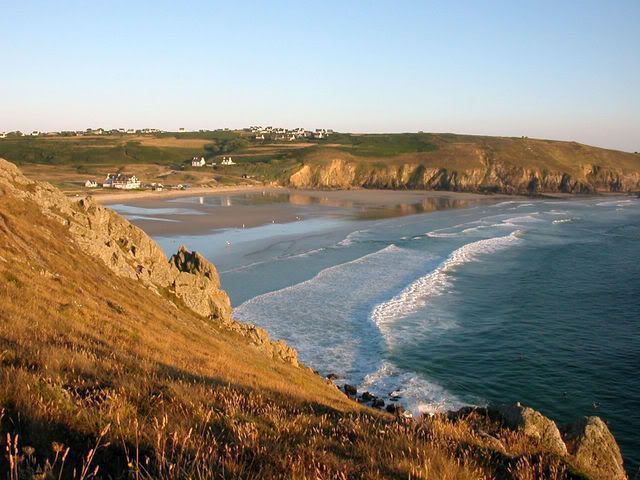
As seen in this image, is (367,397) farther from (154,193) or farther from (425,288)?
(154,193)

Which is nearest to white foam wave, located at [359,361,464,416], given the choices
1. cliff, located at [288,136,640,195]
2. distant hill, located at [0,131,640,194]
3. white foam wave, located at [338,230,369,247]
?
white foam wave, located at [338,230,369,247]

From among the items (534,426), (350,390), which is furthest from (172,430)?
(350,390)

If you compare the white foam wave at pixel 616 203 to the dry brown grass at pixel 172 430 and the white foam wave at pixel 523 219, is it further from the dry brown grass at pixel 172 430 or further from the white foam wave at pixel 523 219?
the dry brown grass at pixel 172 430

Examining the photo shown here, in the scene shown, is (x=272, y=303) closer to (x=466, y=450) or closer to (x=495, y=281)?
(x=495, y=281)

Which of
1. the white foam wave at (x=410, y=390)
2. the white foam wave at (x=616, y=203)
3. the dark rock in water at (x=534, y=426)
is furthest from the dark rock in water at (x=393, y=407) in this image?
the white foam wave at (x=616, y=203)

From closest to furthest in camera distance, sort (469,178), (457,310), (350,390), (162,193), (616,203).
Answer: (350,390), (457,310), (616,203), (162,193), (469,178)

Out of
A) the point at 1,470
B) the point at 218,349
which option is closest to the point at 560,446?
the point at 1,470

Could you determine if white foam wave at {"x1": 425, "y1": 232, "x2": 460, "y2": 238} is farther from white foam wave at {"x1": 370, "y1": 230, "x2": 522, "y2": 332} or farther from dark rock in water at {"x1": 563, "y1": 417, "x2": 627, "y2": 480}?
dark rock in water at {"x1": 563, "y1": 417, "x2": 627, "y2": 480}
